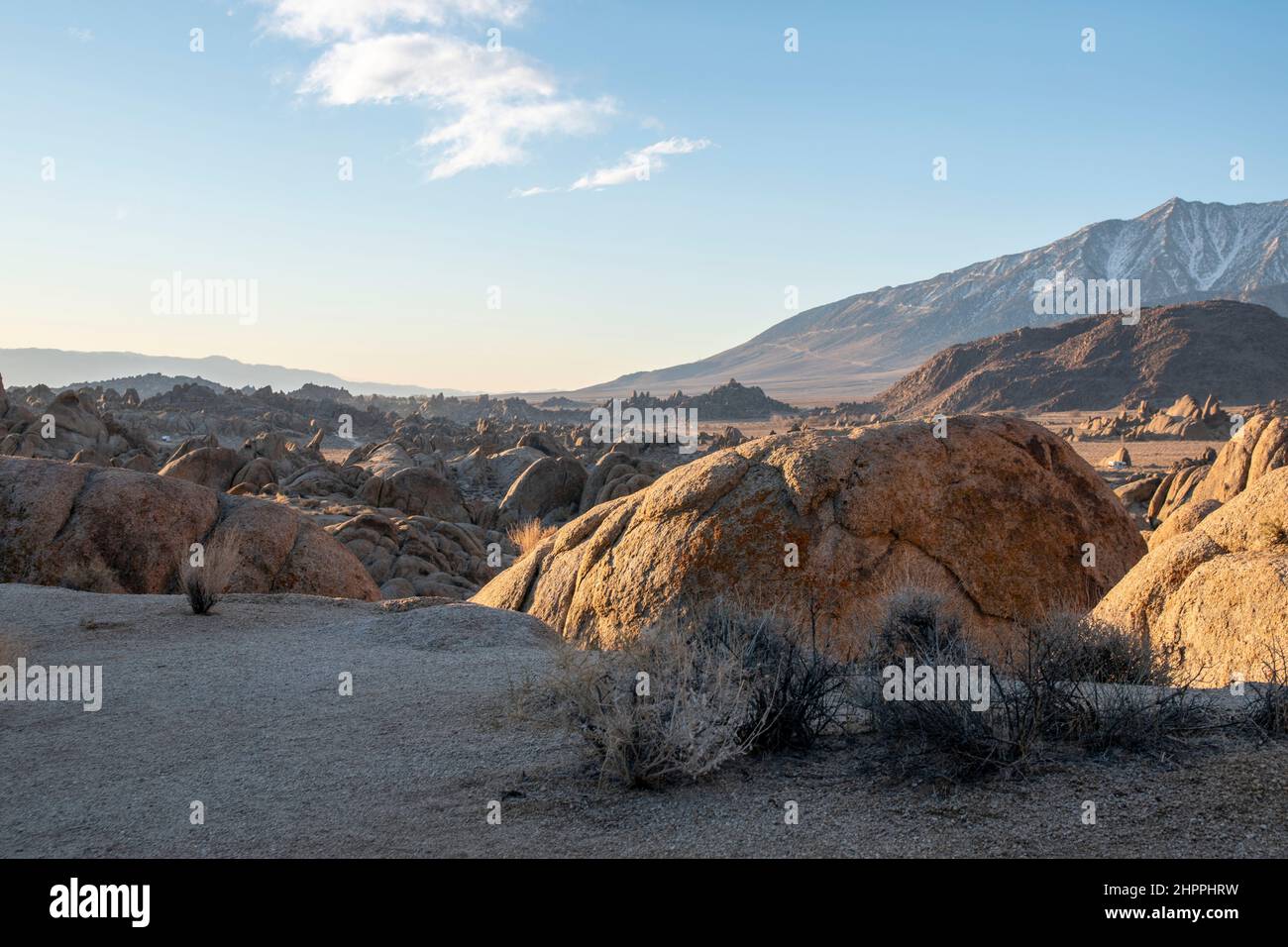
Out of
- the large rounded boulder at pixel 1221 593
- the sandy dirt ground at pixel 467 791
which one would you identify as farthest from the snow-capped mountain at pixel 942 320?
the sandy dirt ground at pixel 467 791

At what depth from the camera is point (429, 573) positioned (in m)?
16.6

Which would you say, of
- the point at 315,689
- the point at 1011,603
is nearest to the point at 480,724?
the point at 315,689

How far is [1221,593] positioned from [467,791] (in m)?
4.89

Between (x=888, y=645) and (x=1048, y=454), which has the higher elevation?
(x=1048, y=454)

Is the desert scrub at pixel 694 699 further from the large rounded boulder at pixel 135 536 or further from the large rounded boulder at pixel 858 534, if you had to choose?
the large rounded boulder at pixel 135 536

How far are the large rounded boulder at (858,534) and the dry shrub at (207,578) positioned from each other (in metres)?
3.19

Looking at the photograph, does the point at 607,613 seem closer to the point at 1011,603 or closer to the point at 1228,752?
the point at 1011,603

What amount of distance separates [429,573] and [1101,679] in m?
12.0

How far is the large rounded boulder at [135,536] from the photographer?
39.6 ft

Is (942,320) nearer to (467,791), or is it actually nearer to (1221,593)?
(1221,593)

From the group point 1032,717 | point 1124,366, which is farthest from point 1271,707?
point 1124,366

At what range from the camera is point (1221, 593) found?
6.80 m

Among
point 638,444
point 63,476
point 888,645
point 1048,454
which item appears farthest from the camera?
point 638,444
